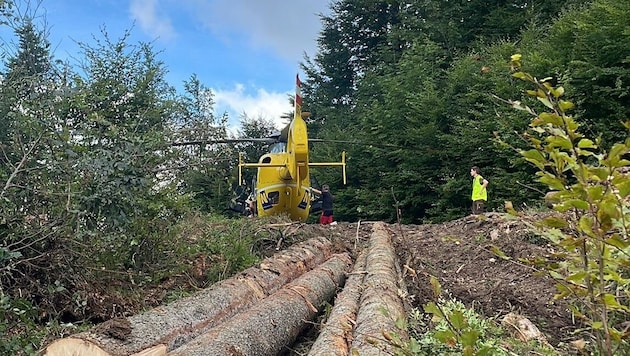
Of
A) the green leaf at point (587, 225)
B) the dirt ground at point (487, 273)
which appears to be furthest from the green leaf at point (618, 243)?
the dirt ground at point (487, 273)

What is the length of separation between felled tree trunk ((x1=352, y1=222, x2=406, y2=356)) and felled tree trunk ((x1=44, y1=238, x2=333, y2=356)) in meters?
0.96

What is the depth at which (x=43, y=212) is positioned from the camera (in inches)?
172

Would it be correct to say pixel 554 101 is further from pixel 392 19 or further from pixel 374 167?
pixel 392 19

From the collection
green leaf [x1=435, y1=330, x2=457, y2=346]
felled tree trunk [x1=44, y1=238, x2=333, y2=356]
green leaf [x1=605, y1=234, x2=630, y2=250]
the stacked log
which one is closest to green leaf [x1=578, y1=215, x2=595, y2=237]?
green leaf [x1=605, y1=234, x2=630, y2=250]

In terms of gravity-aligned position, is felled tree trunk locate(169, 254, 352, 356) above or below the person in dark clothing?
below

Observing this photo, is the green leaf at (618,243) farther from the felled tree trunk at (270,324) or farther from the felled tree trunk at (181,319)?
the felled tree trunk at (181,319)

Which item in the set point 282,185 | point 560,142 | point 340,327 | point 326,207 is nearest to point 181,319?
point 340,327

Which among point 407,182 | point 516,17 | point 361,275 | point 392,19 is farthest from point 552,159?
point 392,19

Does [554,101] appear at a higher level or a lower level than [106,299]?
higher

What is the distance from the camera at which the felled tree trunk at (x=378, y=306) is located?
2912mm

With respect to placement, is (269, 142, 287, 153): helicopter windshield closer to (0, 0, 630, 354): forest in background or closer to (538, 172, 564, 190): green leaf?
(0, 0, 630, 354): forest in background

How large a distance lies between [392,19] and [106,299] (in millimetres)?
27699

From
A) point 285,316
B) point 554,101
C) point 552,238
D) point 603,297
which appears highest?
point 554,101

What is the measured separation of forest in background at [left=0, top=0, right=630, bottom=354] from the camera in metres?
4.34
